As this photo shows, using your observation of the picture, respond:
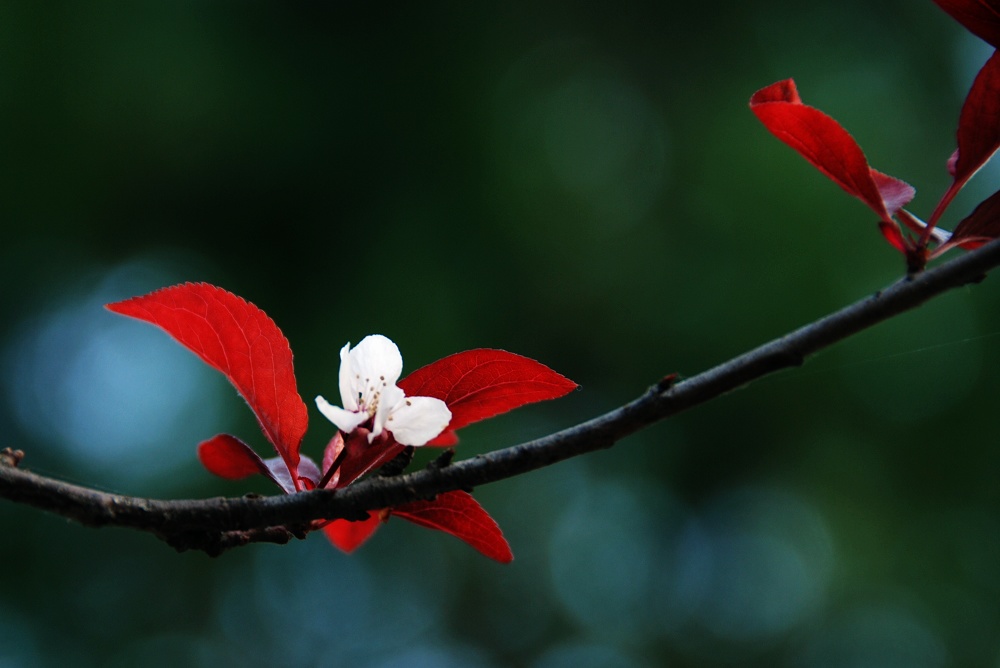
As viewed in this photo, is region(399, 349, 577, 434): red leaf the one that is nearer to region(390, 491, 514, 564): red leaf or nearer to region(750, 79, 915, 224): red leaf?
region(390, 491, 514, 564): red leaf

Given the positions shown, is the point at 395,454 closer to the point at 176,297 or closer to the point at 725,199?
the point at 176,297

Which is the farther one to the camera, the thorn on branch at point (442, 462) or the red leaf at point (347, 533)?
the red leaf at point (347, 533)

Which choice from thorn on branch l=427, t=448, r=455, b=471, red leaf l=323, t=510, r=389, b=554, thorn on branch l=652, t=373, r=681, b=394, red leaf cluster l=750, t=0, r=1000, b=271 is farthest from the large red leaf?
red leaf l=323, t=510, r=389, b=554

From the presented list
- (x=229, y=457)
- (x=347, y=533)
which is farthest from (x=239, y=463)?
(x=347, y=533)

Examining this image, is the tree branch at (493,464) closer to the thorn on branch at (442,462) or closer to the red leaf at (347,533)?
the thorn on branch at (442,462)

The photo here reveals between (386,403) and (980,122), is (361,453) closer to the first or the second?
(386,403)

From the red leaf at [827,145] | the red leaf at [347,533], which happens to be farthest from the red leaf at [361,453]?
the red leaf at [827,145]
